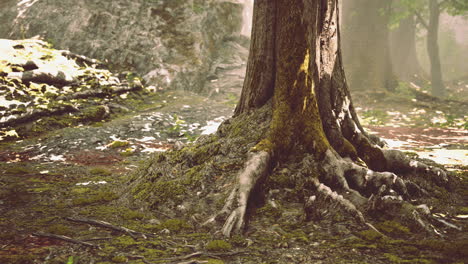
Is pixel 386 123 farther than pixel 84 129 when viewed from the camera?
Yes

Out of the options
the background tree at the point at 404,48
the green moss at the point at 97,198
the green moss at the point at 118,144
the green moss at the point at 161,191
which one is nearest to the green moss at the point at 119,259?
the green moss at the point at 161,191

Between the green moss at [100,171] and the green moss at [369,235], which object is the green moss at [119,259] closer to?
the green moss at [369,235]

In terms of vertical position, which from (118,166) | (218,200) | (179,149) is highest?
(179,149)

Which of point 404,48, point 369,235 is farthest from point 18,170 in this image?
point 404,48

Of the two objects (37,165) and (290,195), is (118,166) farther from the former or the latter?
(290,195)

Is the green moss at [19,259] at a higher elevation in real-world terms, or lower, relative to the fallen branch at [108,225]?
higher

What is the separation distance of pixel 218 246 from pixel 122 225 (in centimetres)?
134

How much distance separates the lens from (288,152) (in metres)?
4.33

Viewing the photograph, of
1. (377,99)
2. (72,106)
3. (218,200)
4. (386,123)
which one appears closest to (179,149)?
(218,200)

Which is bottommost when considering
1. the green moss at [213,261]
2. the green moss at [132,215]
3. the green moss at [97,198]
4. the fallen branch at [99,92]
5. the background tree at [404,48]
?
the green moss at [97,198]

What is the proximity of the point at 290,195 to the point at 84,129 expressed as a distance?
7.40 meters

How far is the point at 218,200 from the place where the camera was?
3842 mm

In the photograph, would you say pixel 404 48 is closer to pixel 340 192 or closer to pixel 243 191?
pixel 340 192

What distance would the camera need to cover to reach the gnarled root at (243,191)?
10.8 feet
